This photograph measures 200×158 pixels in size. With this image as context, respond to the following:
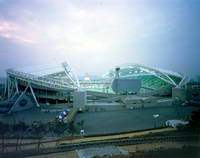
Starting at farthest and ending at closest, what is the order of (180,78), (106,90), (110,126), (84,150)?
(180,78)
(106,90)
(110,126)
(84,150)

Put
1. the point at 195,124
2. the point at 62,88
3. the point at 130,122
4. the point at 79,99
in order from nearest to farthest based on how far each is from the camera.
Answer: the point at 195,124 < the point at 130,122 < the point at 79,99 < the point at 62,88

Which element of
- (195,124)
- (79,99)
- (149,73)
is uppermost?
(149,73)

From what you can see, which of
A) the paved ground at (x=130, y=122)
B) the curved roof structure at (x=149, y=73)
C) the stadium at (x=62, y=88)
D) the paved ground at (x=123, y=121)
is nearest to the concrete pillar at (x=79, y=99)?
the stadium at (x=62, y=88)

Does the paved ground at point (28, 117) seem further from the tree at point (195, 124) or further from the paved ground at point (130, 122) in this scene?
the tree at point (195, 124)

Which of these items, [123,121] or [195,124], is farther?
[123,121]

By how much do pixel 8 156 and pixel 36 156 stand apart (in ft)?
0.59

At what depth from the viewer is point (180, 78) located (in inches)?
329

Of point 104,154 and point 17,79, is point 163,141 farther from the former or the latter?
point 17,79

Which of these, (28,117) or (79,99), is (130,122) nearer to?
(28,117)

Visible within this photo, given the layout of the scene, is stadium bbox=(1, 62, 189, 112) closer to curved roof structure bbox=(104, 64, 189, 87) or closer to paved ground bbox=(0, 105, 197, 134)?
curved roof structure bbox=(104, 64, 189, 87)

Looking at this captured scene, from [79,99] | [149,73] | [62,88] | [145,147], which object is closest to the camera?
[145,147]

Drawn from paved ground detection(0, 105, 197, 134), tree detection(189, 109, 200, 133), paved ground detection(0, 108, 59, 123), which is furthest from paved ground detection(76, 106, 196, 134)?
paved ground detection(0, 108, 59, 123)

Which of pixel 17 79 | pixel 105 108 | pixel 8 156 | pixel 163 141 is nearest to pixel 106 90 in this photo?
pixel 105 108

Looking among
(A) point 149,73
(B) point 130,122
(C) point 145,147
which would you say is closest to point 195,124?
(C) point 145,147
